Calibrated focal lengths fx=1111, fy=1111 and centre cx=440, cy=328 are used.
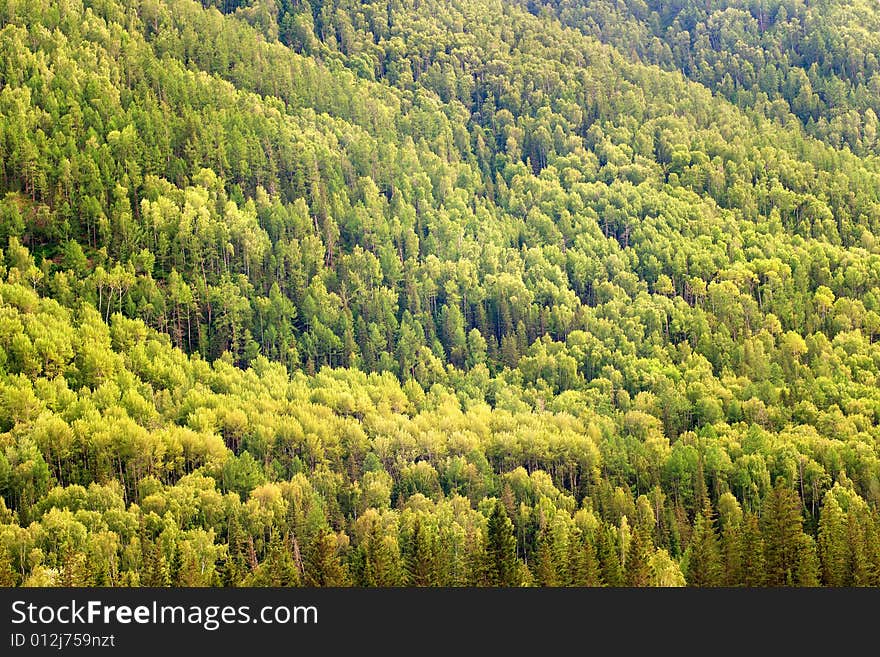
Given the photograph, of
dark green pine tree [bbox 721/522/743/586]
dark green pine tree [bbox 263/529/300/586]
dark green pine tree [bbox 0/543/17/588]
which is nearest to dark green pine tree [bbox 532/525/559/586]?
dark green pine tree [bbox 721/522/743/586]

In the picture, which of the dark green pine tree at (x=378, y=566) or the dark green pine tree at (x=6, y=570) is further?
the dark green pine tree at (x=378, y=566)

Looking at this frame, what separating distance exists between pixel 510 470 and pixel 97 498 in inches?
2752

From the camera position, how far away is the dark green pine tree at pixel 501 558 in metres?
138

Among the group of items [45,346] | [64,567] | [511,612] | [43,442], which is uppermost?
[45,346]

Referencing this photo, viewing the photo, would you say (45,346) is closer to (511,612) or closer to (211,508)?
(211,508)

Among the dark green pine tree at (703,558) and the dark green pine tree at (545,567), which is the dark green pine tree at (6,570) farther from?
the dark green pine tree at (703,558)

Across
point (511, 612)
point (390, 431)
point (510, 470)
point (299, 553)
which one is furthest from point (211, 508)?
point (511, 612)

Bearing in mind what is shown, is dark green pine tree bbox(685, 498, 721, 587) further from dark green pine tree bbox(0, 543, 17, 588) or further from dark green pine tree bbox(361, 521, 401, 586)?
dark green pine tree bbox(0, 543, 17, 588)

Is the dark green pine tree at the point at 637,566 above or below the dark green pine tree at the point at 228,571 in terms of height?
below

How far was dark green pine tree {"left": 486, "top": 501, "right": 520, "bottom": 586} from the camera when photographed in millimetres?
137875

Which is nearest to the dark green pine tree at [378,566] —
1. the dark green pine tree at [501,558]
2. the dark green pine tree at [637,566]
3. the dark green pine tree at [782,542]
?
the dark green pine tree at [501,558]

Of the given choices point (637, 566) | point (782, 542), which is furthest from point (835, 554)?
point (637, 566)

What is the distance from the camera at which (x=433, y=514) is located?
566 ft

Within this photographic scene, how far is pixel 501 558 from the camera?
139 m
